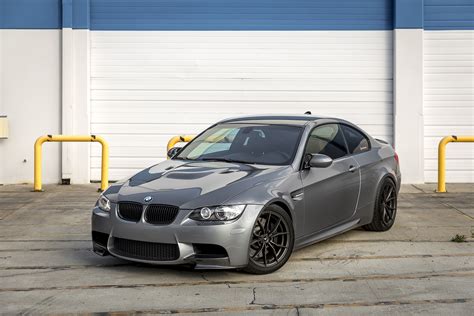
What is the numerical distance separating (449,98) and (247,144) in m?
7.31

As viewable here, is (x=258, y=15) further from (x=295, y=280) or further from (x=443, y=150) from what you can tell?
(x=295, y=280)

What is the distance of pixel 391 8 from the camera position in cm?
1341

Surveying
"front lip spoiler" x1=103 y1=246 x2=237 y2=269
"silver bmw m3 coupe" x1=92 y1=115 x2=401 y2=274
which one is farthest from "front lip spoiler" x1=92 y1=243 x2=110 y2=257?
"front lip spoiler" x1=103 y1=246 x2=237 y2=269

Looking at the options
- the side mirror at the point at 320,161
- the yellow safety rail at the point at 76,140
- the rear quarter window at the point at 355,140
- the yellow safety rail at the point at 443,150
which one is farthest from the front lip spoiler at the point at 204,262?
the yellow safety rail at the point at 443,150

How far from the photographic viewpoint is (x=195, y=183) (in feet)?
20.6

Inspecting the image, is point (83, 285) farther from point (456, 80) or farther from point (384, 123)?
point (456, 80)

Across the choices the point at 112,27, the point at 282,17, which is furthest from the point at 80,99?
the point at 282,17

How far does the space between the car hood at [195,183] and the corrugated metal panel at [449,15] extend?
787 cm

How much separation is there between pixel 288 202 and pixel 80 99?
7803mm

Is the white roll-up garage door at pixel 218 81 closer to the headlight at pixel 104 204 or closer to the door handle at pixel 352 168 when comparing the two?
the door handle at pixel 352 168

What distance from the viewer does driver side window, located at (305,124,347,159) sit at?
23.7 feet

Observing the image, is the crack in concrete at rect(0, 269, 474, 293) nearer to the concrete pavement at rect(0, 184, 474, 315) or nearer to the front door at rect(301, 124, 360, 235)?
the concrete pavement at rect(0, 184, 474, 315)

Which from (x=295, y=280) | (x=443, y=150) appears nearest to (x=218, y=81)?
(x=443, y=150)

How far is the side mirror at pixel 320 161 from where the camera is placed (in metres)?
6.74
